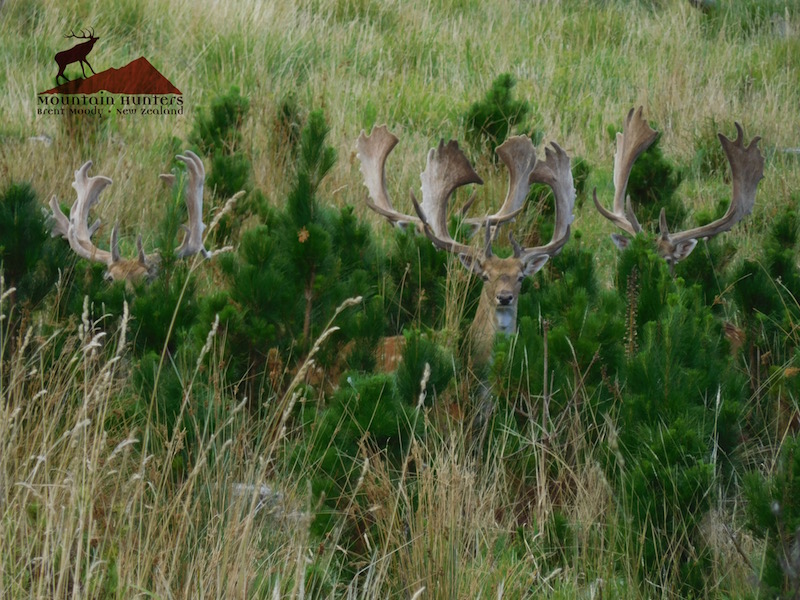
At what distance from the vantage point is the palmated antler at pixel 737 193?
17.6 ft

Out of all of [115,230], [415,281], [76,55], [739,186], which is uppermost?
[76,55]

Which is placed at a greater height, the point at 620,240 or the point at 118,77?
A: the point at 118,77

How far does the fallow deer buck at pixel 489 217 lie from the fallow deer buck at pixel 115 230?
0.96m

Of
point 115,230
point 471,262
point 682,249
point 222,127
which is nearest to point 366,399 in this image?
point 471,262

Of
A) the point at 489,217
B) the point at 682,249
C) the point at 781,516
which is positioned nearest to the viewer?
the point at 781,516

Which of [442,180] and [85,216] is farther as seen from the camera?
[85,216]

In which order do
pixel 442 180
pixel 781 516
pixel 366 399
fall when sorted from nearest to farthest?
pixel 781 516 < pixel 366 399 < pixel 442 180

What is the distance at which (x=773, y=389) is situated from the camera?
389 cm

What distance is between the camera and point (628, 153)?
228 inches

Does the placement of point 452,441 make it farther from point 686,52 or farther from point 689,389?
point 686,52

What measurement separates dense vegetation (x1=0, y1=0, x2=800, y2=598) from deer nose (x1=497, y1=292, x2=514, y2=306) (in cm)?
10

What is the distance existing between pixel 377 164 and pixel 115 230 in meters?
1.60

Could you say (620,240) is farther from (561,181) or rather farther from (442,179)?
(442,179)

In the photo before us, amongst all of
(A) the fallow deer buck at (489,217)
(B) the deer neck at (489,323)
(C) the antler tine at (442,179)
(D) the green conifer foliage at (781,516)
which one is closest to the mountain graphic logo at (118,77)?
(A) the fallow deer buck at (489,217)
